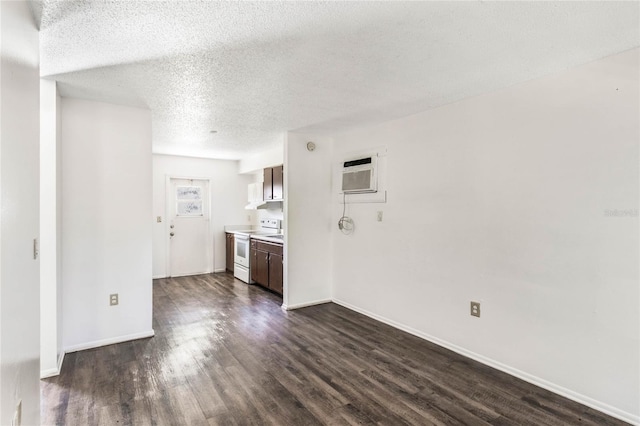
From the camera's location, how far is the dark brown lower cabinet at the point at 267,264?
4.67 m

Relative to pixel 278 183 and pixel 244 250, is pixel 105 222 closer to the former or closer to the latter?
pixel 278 183

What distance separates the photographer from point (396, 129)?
3.59 m

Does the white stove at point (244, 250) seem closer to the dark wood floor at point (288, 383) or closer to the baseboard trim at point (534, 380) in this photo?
the dark wood floor at point (288, 383)

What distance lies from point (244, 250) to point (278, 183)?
1.39m

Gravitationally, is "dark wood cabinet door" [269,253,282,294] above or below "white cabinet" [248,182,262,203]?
below

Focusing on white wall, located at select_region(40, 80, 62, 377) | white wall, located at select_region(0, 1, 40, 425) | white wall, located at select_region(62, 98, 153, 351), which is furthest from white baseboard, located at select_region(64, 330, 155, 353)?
white wall, located at select_region(0, 1, 40, 425)

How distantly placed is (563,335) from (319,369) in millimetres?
1817

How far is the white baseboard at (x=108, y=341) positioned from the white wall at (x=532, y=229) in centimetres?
261

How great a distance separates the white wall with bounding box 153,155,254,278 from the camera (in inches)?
231

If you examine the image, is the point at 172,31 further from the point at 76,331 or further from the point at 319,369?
the point at 76,331

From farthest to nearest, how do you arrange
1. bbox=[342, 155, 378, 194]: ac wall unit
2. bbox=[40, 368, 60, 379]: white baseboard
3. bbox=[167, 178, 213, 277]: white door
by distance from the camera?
1. bbox=[167, 178, 213, 277]: white door
2. bbox=[342, 155, 378, 194]: ac wall unit
3. bbox=[40, 368, 60, 379]: white baseboard

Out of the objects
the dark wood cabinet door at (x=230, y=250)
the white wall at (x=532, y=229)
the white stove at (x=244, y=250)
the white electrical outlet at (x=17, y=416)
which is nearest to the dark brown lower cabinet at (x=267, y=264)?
the white stove at (x=244, y=250)

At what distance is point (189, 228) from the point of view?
623 centimetres

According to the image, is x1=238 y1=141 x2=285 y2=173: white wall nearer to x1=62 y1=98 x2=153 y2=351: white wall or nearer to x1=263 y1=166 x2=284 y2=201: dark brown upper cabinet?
x1=263 y1=166 x2=284 y2=201: dark brown upper cabinet
